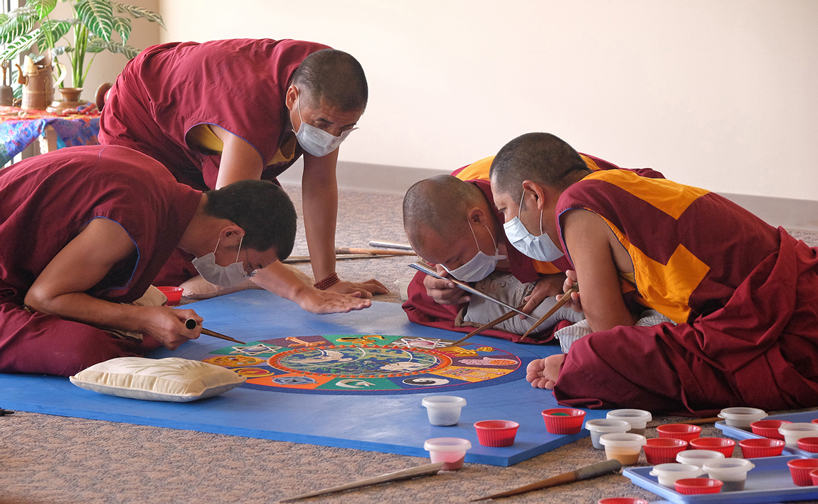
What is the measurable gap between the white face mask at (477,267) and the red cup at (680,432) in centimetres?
106

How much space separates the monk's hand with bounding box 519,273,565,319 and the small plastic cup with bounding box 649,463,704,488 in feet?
4.05

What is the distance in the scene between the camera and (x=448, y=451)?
1716 millimetres

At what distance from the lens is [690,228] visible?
214cm

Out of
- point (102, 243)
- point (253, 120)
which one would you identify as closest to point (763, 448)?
point (102, 243)

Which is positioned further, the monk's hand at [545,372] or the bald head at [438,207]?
the bald head at [438,207]

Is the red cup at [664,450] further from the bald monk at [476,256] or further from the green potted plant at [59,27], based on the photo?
the green potted plant at [59,27]

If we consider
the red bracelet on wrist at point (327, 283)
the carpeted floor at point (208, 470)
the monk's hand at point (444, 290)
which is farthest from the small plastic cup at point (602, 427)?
the red bracelet on wrist at point (327, 283)

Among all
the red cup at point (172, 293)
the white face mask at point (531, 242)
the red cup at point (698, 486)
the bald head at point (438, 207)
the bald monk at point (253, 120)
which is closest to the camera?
the red cup at point (698, 486)

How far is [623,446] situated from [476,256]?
112 cm

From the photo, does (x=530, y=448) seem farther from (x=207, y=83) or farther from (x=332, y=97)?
(x=207, y=83)

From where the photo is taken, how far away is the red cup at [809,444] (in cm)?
170

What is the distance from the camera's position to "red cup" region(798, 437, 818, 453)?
5.57 ft

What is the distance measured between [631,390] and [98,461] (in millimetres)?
1229

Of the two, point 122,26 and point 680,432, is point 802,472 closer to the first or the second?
point 680,432
